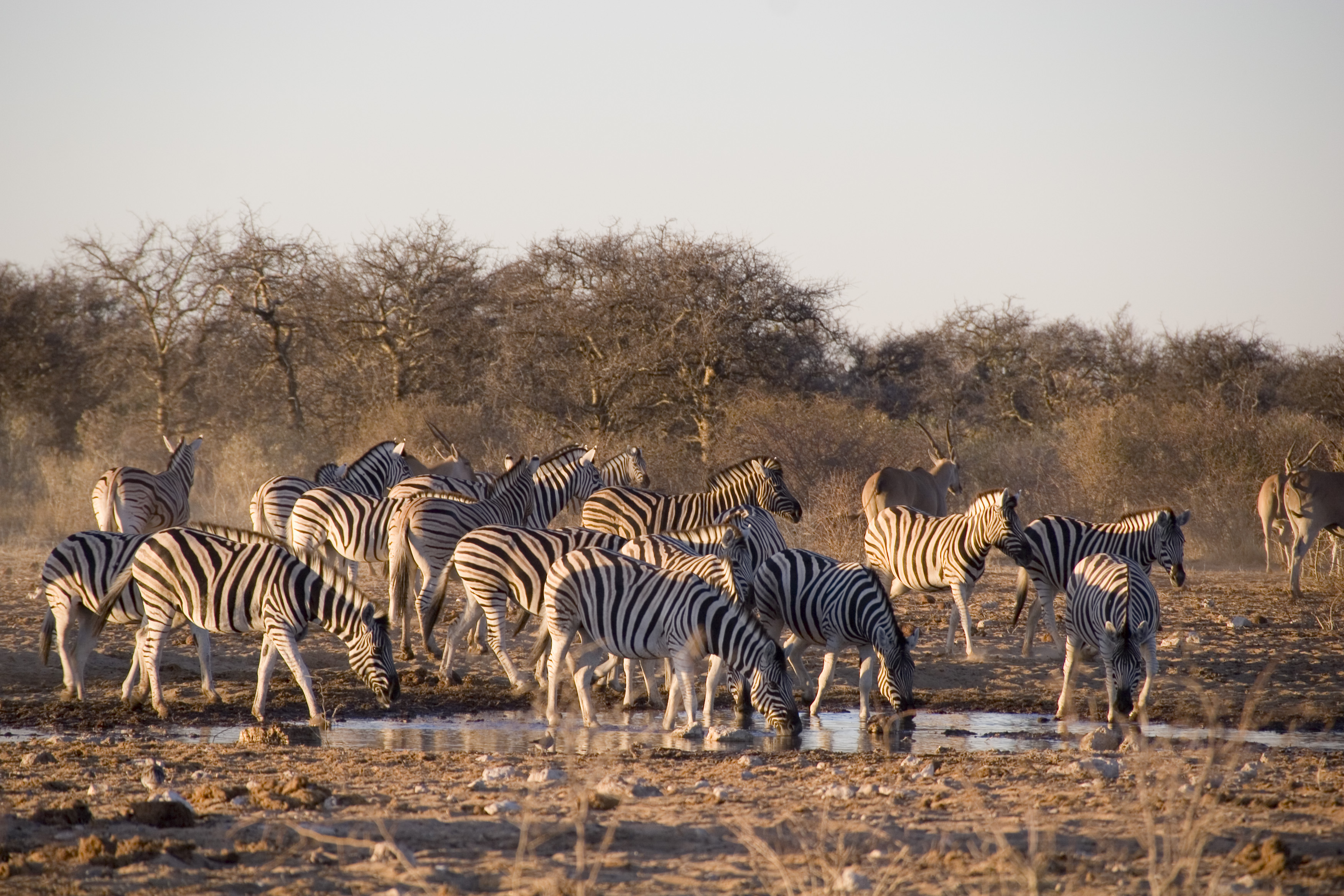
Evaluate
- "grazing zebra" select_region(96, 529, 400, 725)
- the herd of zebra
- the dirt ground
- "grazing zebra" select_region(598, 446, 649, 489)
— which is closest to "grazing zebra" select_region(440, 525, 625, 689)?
the herd of zebra

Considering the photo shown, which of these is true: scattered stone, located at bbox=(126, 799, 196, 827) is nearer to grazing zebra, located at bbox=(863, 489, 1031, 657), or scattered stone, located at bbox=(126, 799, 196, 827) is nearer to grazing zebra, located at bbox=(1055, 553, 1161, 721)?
grazing zebra, located at bbox=(1055, 553, 1161, 721)

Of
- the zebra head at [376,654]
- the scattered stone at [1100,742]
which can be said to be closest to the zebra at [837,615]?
the scattered stone at [1100,742]

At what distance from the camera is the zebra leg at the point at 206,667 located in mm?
8930

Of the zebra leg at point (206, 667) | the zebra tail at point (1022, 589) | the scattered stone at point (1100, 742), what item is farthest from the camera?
the zebra tail at point (1022, 589)

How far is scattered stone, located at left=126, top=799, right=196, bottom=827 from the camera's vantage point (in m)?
5.42

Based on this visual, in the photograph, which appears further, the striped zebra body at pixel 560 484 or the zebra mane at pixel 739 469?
the striped zebra body at pixel 560 484

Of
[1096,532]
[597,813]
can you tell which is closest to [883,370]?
[1096,532]

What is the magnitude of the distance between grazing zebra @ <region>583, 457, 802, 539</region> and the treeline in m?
5.88

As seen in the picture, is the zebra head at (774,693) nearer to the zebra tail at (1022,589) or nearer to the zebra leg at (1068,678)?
the zebra leg at (1068,678)

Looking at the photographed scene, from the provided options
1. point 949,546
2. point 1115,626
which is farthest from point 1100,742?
point 949,546

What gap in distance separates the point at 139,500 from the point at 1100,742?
10.3 meters

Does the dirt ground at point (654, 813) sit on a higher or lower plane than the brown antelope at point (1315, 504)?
lower

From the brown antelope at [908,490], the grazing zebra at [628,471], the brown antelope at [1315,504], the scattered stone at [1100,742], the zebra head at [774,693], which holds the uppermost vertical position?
the grazing zebra at [628,471]

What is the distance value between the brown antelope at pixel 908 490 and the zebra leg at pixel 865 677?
217 inches
